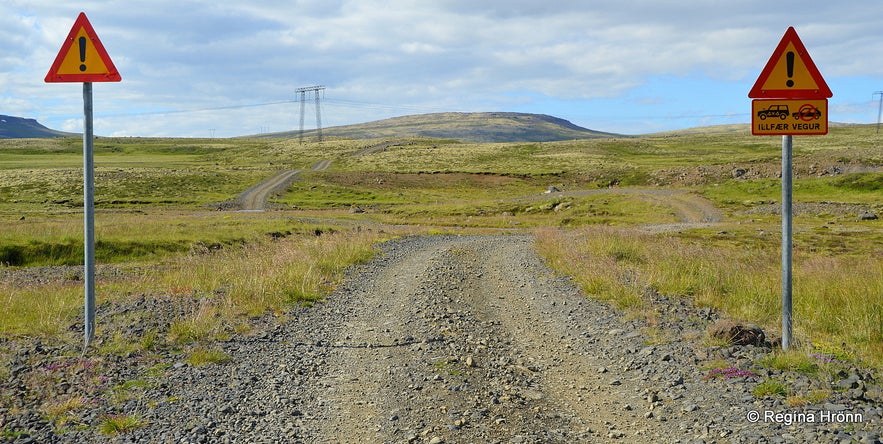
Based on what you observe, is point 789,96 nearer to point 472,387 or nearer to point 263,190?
point 472,387

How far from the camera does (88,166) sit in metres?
7.64

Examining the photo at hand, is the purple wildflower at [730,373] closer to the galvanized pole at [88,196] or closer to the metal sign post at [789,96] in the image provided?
the metal sign post at [789,96]

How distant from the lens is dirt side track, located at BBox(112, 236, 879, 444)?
5523mm

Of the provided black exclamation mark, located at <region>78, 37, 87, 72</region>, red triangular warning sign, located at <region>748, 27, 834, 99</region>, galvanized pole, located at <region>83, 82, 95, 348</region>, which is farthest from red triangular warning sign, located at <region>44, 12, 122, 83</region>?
red triangular warning sign, located at <region>748, 27, 834, 99</region>

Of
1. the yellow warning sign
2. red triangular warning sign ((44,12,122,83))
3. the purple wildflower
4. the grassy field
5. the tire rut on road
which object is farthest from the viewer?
the grassy field

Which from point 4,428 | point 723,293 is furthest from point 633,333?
point 4,428

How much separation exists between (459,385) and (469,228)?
32.8 m

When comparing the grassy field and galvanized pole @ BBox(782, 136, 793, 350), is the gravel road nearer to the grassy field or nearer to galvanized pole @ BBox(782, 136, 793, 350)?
galvanized pole @ BBox(782, 136, 793, 350)

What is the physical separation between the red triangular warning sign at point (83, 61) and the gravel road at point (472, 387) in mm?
3364

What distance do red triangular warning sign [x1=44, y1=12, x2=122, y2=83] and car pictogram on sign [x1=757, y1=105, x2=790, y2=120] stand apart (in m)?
7.14

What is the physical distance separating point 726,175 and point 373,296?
58382mm

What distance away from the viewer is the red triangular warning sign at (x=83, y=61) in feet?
24.4

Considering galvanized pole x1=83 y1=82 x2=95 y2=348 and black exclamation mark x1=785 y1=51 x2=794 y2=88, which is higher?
black exclamation mark x1=785 y1=51 x2=794 y2=88

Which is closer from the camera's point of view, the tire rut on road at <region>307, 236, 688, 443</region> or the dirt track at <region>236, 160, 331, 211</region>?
the tire rut on road at <region>307, 236, 688, 443</region>
